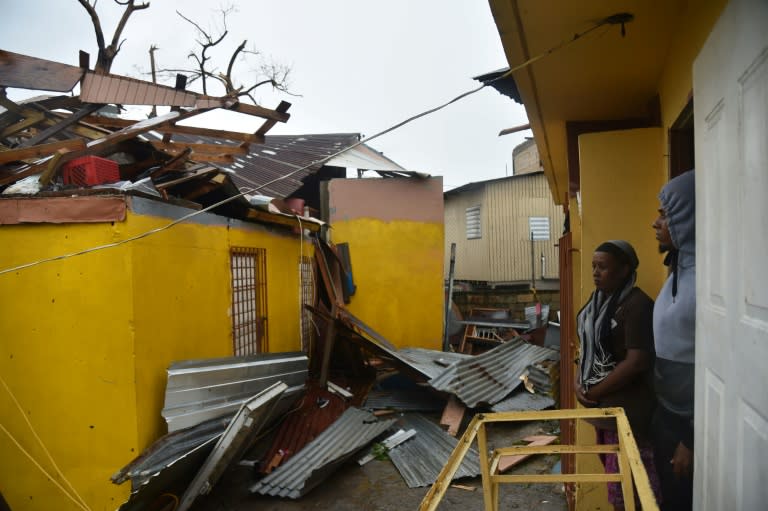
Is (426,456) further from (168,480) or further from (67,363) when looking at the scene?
(67,363)

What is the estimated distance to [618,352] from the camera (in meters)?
2.77

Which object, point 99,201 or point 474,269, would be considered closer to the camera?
point 99,201

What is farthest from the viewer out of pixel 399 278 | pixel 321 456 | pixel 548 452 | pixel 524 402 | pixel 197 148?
pixel 399 278

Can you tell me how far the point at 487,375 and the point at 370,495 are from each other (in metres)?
3.30

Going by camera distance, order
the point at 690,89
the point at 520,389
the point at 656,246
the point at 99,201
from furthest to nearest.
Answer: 1. the point at 520,389
2. the point at 99,201
3. the point at 656,246
4. the point at 690,89

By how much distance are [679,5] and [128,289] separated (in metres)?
4.04

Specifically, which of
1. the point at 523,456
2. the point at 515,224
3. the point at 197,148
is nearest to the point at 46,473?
the point at 197,148

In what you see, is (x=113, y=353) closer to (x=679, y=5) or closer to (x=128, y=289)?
(x=128, y=289)

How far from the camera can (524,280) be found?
55.9 ft

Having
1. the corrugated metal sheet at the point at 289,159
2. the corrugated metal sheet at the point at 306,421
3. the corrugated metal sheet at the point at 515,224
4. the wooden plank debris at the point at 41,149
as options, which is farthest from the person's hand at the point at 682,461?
the corrugated metal sheet at the point at 515,224

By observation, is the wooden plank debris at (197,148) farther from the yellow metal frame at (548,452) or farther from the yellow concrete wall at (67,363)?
the yellow metal frame at (548,452)

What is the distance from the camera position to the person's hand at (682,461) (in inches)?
82.7

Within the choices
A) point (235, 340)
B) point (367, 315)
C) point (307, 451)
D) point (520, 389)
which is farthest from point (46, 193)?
point (367, 315)

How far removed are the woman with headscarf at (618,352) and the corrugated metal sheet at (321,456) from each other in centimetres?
298
